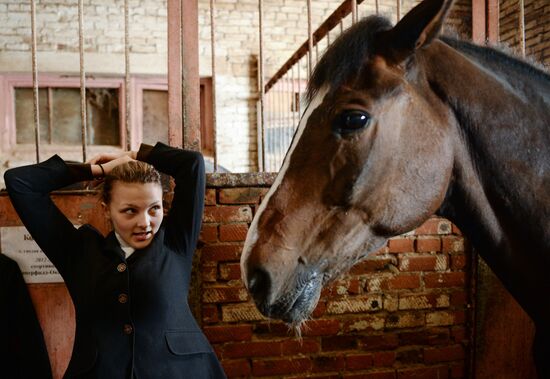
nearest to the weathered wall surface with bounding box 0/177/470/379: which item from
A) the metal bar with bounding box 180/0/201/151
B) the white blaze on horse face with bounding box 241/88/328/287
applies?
the metal bar with bounding box 180/0/201/151

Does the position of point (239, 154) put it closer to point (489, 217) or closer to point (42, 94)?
point (42, 94)

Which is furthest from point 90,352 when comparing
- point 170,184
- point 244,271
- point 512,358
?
point 512,358

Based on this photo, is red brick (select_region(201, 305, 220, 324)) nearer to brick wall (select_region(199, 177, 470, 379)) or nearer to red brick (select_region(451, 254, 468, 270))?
brick wall (select_region(199, 177, 470, 379))

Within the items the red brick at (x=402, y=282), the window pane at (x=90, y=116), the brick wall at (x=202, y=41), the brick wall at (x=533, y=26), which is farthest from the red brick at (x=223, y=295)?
the brick wall at (x=533, y=26)

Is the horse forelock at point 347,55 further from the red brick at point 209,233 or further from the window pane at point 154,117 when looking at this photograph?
the window pane at point 154,117

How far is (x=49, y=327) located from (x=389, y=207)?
171 cm

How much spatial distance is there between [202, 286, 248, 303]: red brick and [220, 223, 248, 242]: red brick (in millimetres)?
230

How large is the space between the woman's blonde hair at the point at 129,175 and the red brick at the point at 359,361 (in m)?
1.34

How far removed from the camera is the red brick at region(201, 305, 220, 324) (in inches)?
75.4

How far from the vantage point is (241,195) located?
1924 mm

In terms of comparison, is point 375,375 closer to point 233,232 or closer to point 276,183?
point 233,232

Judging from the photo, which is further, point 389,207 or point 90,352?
point 90,352

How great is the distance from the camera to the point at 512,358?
212 cm

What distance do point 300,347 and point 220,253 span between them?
0.61 meters
